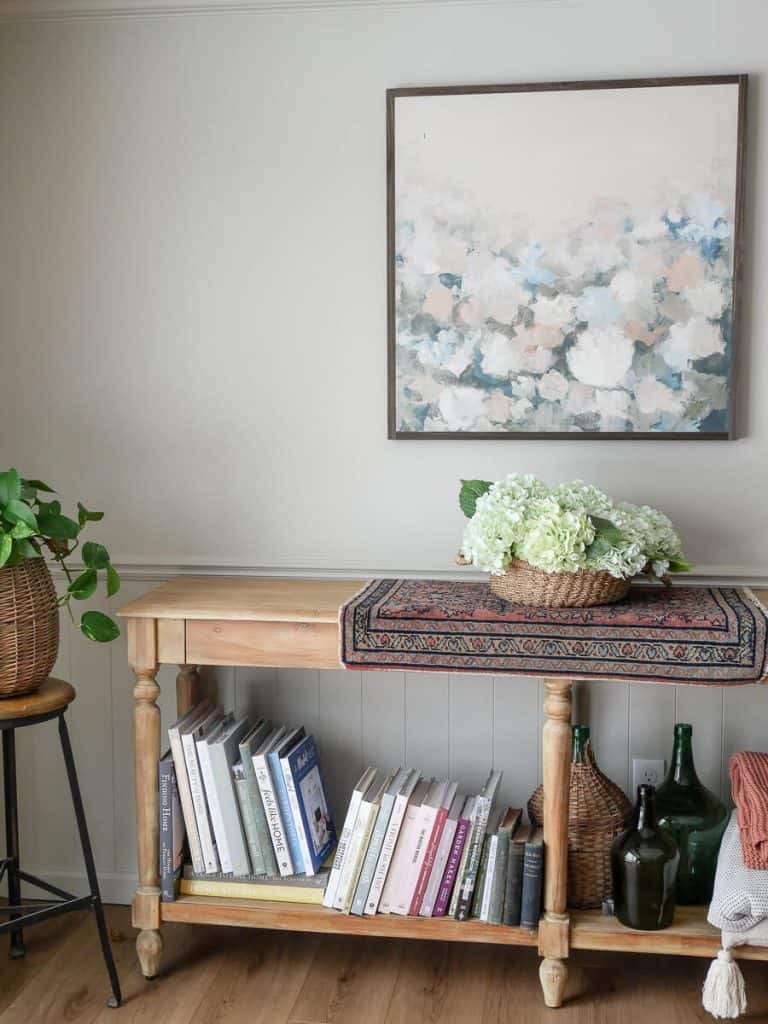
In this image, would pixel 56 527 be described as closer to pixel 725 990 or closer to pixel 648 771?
pixel 648 771

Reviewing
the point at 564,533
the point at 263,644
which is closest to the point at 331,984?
the point at 263,644

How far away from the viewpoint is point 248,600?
2.41 meters

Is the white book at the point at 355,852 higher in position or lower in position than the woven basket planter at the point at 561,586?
lower

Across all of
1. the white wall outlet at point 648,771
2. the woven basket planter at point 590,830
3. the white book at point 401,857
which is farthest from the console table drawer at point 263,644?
the white wall outlet at point 648,771

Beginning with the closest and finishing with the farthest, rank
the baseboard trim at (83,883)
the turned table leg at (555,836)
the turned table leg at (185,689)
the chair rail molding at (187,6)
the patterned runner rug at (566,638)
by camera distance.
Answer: the patterned runner rug at (566,638)
the turned table leg at (555,836)
the chair rail molding at (187,6)
the turned table leg at (185,689)
the baseboard trim at (83,883)

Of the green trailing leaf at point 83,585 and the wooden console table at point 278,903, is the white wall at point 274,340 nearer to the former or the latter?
the wooden console table at point 278,903

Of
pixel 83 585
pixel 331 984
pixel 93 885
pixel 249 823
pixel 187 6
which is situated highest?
pixel 187 6

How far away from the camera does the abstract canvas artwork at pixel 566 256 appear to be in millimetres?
2480

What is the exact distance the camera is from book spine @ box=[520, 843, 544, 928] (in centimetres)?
225

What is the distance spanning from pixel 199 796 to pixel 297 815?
22cm

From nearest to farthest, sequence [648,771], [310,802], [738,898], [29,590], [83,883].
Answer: [738,898]
[29,590]
[310,802]
[648,771]
[83,883]

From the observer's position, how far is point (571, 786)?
2.40 meters

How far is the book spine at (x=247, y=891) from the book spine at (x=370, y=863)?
9 centimetres

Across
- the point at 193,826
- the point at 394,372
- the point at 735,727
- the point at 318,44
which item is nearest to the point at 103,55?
the point at 318,44
